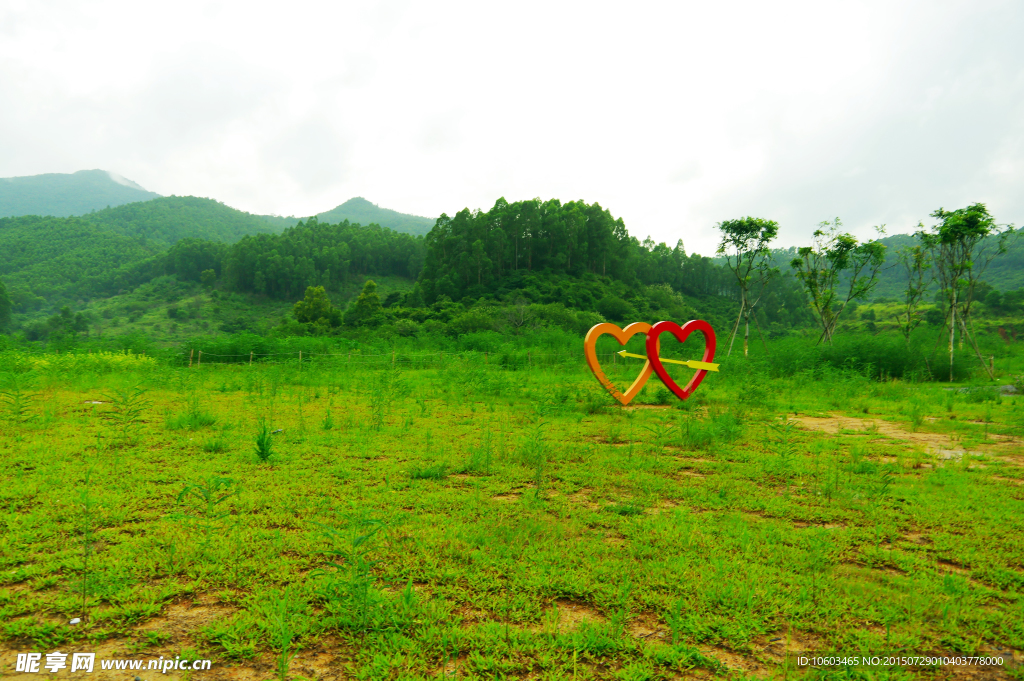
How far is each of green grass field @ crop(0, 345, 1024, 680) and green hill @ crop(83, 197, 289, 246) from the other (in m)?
117

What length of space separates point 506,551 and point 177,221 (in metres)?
165

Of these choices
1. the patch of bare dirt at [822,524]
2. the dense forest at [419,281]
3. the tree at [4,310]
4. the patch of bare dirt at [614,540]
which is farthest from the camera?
the tree at [4,310]

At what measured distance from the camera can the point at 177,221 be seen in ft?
434

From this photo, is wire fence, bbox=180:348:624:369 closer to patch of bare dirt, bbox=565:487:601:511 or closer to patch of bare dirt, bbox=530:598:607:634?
patch of bare dirt, bbox=565:487:601:511

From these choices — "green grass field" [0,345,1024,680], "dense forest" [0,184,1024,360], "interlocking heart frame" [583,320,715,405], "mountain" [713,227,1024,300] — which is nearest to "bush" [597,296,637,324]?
"dense forest" [0,184,1024,360]

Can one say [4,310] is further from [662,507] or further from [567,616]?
[567,616]

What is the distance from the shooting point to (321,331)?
4409cm

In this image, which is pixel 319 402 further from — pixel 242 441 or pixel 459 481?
pixel 459 481

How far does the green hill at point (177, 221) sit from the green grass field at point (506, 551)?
11702 centimetres

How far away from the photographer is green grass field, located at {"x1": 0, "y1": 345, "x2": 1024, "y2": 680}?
260 centimetres

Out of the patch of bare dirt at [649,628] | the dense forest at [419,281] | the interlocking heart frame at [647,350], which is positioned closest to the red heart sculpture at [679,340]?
the interlocking heart frame at [647,350]

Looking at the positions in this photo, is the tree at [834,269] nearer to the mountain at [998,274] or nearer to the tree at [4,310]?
the mountain at [998,274]

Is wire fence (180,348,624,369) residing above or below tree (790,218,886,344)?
below

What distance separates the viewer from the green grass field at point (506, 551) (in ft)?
8.54
